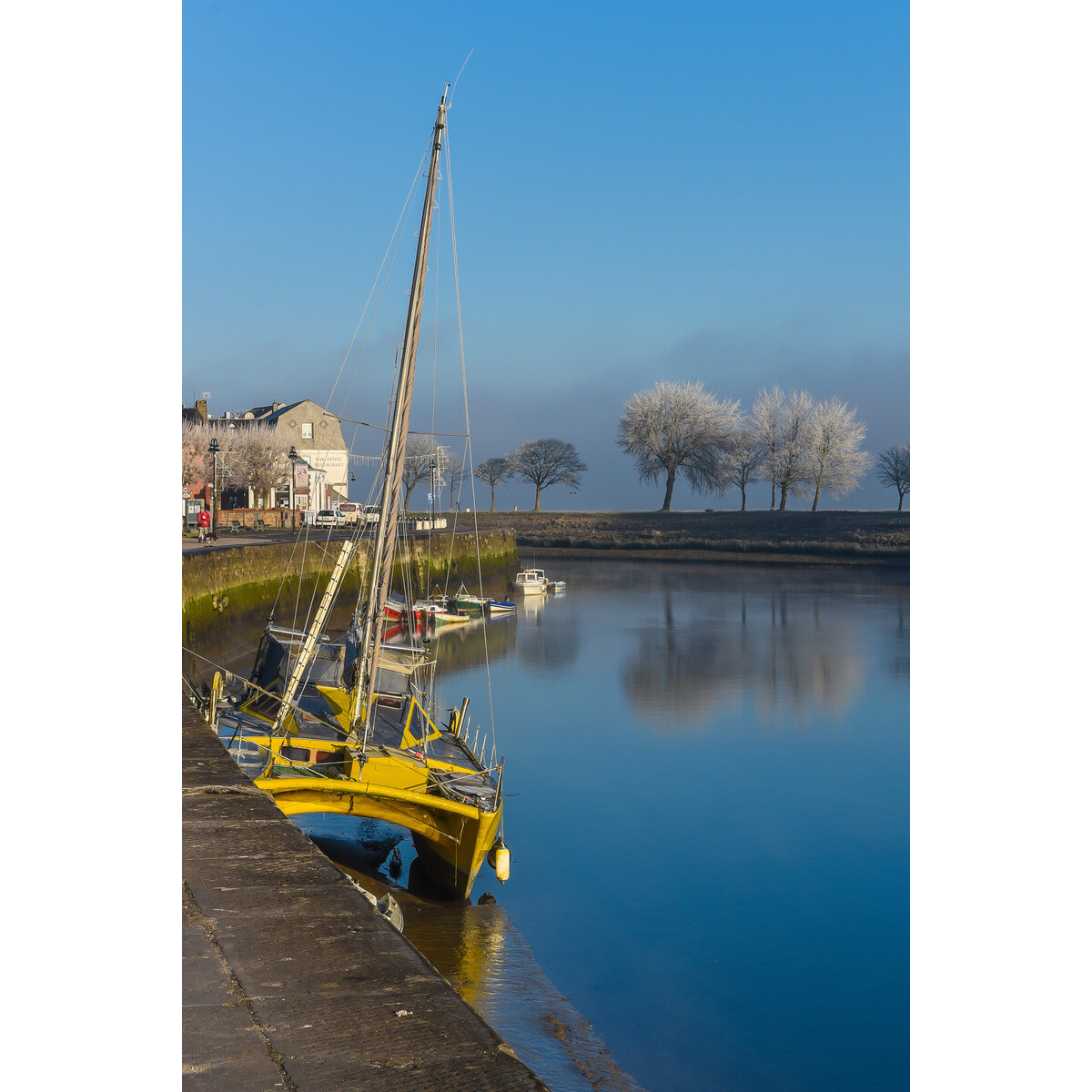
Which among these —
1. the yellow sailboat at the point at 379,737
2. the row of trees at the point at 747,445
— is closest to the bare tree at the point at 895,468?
the row of trees at the point at 747,445

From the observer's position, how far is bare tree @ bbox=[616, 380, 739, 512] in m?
87.7

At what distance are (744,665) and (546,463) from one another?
68.5 m

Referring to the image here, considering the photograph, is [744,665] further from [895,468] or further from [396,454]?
[895,468]

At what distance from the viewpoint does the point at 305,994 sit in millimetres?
4027

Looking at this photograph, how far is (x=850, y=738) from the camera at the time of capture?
21484mm

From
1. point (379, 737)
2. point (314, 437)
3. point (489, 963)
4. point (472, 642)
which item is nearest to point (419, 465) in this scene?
point (314, 437)

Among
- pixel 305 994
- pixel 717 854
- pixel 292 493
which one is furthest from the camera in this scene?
pixel 292 493

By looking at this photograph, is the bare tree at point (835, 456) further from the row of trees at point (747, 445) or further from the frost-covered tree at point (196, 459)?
the frost-covered tree at point (196, 459)

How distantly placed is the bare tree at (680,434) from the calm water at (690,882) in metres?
59.7

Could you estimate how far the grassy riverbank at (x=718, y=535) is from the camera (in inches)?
2907

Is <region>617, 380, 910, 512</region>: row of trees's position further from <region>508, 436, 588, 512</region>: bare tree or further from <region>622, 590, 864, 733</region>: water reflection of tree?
<region>622, 590, 864, 733</region>: water reflection of tree

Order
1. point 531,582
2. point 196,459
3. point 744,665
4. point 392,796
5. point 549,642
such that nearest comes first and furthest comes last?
A: point 392,796, point 744,665, point 549,642, point 531,582, point 196,459
